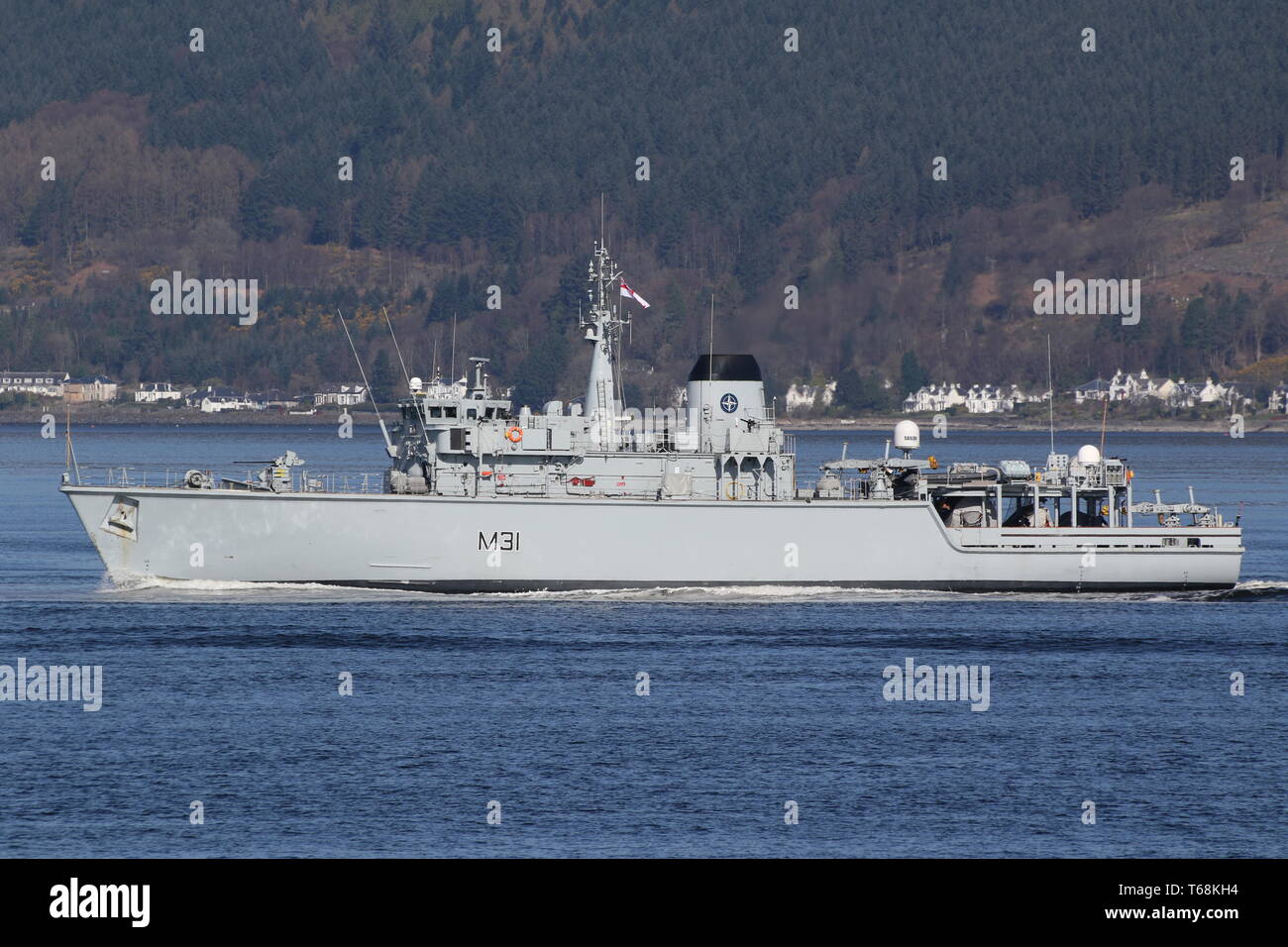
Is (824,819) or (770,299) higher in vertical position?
(770,299)

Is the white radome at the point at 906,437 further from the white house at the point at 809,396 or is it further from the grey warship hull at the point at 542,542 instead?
the white house at the point at 809,396

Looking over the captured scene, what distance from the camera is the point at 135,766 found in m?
28.7

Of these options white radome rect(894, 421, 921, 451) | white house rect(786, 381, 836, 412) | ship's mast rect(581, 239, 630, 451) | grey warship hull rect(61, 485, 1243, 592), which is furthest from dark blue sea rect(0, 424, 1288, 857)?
white house rect(786, 381, 836, 412)

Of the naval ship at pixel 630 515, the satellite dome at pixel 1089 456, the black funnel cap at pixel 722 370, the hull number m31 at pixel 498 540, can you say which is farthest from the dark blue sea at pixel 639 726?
the black funnel cap at pixel 722 370

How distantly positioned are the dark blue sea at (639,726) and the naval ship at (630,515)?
706mm

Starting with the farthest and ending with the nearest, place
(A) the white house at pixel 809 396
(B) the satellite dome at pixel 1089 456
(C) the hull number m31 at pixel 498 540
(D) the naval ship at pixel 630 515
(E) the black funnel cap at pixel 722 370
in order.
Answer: (A) the white house at pixel 809 396 < (E) the black funnel cap at pixel 722 370 < (B) the satellite dome at pixel 1089 456 < (C) the hull number m31 at pixel 498 540 < (D) the naval ship at pixel 630 515

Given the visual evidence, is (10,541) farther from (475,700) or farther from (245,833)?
(245,833)

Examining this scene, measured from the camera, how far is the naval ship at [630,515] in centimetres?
4503

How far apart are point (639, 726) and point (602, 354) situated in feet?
62.9

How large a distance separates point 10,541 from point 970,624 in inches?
1389

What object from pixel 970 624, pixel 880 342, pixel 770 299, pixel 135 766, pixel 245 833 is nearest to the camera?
pixel 245 833

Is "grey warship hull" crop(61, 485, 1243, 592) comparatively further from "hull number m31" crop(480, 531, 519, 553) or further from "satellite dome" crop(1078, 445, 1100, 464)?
"satellite dome" crop(1078, 445, 1100, 464)

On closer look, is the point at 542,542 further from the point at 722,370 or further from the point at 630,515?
the point at 722,370
